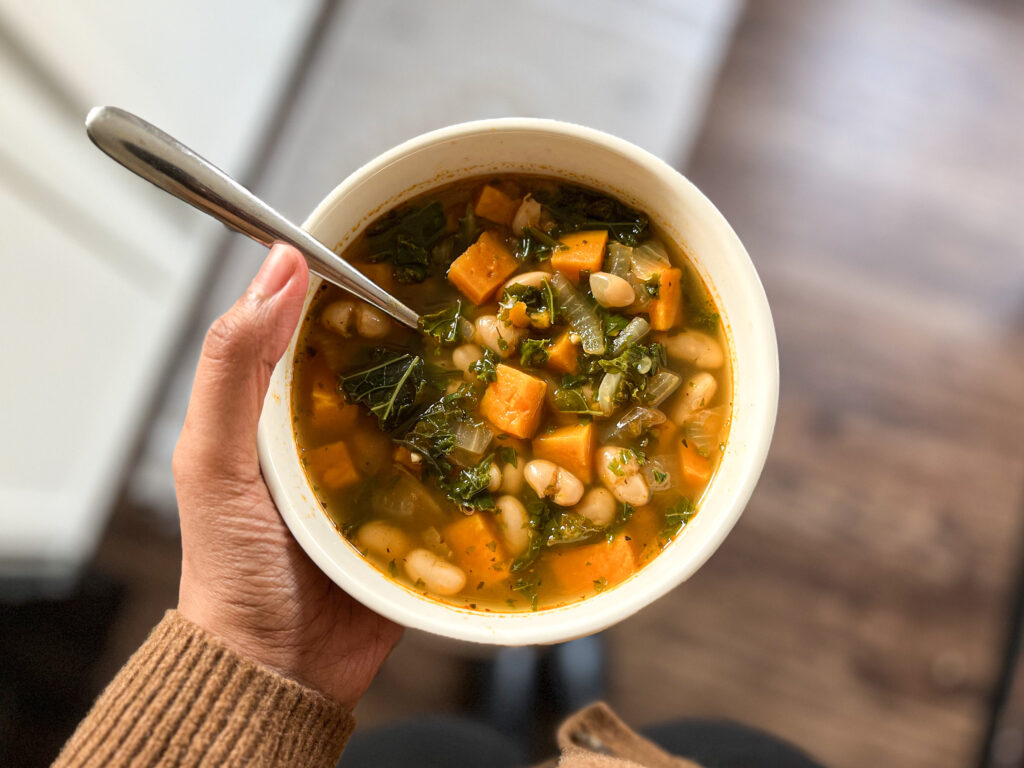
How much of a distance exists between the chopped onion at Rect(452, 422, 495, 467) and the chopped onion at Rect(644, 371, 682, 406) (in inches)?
11.0

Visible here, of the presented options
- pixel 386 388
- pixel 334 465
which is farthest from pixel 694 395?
pixel 334 465

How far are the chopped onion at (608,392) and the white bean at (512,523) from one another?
22 centimetres

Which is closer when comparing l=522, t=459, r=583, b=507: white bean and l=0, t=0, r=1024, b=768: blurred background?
l=522, t=459, r=583, b=507: white bean

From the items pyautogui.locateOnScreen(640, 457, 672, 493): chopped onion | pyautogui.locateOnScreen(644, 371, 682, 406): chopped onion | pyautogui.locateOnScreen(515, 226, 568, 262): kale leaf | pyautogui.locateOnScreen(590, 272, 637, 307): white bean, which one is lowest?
pyautogui.locateOnScreen(640, 457, 672, 493): chopped onion

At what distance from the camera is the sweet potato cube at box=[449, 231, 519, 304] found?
130 cm

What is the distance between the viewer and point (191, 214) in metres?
2.07

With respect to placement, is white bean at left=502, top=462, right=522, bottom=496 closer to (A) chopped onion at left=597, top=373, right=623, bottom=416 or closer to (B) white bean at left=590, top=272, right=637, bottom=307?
(A) chopped onion at left=597, top=373, right=623, bottom=416

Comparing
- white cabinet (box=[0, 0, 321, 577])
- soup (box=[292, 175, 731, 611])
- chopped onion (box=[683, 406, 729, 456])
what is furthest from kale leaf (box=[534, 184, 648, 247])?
white cabinet (box=[0, 0, 321, 577])

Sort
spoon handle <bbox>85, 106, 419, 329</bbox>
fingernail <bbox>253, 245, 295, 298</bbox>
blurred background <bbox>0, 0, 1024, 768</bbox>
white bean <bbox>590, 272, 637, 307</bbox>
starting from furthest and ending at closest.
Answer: blurred background <bbox>0, 0, 1024, 768</bbox>, white bean <bbox>590, 272, 637, 307</bbox>, fingernail <bbox>253, 245, 295, 298</bbox>, spoon handle <bbox>85, 106, 419, 329</bbox>

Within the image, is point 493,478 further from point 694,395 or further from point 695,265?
point 695,265

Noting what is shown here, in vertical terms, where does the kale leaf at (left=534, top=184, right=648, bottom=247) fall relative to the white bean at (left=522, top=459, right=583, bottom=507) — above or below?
above

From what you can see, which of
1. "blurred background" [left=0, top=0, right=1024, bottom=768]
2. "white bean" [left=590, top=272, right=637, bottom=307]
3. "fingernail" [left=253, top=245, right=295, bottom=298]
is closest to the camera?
"fingernail" [left=253, top=245, right=295, bottom=298]

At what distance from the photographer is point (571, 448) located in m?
1.30

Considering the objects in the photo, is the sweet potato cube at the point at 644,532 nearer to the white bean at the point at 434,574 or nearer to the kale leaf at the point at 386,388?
the white bean at the point at 434,574
